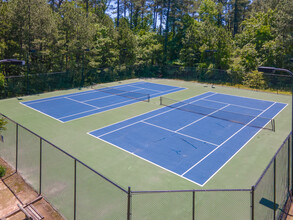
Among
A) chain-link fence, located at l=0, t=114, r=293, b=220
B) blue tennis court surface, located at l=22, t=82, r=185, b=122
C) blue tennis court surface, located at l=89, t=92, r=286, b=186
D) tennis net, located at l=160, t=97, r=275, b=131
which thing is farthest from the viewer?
blue tennis court surface, located at l=22, t=82, r=185, b=122


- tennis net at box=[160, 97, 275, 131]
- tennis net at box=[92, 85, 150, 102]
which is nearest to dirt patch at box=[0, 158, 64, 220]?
tennis net at box=[160, 97, 275, 131]

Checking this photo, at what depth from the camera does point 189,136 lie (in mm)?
17812

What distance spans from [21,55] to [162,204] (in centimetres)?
2644

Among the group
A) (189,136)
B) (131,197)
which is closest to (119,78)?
(189,136)

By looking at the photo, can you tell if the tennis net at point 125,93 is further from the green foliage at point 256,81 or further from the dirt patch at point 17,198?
the dirt patch at point 17,198

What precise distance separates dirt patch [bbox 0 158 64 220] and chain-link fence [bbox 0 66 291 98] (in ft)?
58.6

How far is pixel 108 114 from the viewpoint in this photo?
22.7m

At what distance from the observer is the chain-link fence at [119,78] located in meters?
29.1

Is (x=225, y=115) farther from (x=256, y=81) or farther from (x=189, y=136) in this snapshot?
(x=256, y=81)

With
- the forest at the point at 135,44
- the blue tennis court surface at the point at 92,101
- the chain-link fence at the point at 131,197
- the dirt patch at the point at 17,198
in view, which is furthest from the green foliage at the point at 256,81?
the dirt patch at the point at 17,198

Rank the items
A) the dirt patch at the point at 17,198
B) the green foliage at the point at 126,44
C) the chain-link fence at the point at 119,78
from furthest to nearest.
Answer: the green foliage at the point at 126,44 → the chain-link fence at the point at 119,78 → the dirt patch at the point at 17,198

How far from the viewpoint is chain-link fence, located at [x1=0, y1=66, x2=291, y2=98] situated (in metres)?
29.1

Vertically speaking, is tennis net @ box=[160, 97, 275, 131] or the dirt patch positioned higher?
tennis net @ box=[160, 97, 275, 131]

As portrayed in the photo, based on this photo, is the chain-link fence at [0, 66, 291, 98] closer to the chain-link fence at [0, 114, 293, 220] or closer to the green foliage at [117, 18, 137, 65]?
the green foliage at [117, 18, 137, 65]
